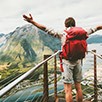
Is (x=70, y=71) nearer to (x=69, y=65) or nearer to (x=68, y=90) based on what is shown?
(x=69, y=65)

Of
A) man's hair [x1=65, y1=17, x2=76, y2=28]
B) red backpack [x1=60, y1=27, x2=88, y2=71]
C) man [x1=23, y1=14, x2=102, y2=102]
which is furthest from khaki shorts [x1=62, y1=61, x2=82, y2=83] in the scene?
man's hair [x1=65, y1=17, x2=76, y2=28]

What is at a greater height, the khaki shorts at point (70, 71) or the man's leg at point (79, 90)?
the khaki shorts at point (70, 71)

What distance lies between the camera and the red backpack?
2.94 metres

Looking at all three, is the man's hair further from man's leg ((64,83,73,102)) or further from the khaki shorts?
man's leg ((64,83,73,102))

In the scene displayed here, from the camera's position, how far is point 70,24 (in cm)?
308

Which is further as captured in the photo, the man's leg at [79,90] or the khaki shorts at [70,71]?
the man's leg at [79,90]

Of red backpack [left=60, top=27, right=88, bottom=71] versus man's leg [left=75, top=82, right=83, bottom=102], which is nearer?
red backpack [left=60, top=27, right=88, bottom=71]

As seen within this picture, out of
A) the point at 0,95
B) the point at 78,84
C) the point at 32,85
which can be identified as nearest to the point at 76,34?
the point at 78,84

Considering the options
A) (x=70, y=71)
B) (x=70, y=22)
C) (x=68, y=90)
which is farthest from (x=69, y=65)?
(x=70, y=22)

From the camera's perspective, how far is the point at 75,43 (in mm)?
2932

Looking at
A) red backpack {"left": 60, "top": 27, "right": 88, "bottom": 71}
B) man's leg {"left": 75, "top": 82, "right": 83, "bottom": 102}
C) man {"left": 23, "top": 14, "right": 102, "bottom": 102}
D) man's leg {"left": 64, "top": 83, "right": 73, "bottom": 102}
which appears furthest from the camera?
man's leg {"left": 75, "top": 82, "right": 83, "bottom": 102}

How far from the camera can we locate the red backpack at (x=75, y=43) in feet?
9.63

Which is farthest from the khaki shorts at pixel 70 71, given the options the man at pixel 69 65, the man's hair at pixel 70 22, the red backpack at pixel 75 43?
the man's hair at pixel 70 22

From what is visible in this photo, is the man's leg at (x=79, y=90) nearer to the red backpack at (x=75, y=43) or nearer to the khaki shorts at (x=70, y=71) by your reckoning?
the khaki shorts at (x=70, y=71)
